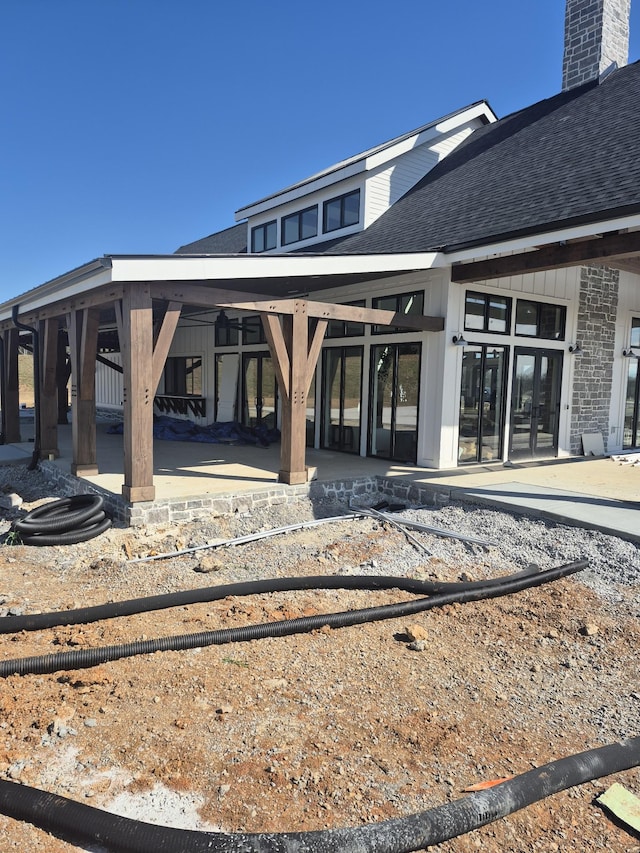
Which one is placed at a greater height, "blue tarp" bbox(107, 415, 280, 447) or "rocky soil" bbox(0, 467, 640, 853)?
"blue tarp" bbox(107, 415, 280, 447)

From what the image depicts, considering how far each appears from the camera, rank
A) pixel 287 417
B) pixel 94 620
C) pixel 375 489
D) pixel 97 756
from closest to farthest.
A: pixel 97 756 < pixel 94 620 < pixel 287 417 < pixel 375 489

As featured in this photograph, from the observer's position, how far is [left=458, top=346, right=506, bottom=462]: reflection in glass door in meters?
8.45

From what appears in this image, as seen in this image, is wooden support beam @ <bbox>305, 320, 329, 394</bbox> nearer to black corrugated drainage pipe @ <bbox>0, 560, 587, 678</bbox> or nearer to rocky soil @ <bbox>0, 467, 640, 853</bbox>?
rocky soil @ <bbox>0, 467, 640, 853</bbox>

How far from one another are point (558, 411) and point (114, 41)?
1263 centimetres

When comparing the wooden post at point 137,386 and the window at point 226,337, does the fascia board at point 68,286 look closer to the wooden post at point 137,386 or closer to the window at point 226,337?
the wooden post at point 137,386

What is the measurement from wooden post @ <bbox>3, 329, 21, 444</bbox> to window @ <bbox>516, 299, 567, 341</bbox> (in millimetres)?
Answer: 8981

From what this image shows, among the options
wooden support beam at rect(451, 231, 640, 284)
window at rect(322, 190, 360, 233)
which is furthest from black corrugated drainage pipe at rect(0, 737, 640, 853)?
window at rect(322, 190, 360, 233)

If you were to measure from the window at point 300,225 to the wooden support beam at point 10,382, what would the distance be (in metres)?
6.21

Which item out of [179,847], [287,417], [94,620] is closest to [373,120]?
[287,417]

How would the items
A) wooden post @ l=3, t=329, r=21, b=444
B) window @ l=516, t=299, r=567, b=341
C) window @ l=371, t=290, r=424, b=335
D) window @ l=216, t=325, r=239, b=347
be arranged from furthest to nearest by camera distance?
window @ l=216, t=325, r=239, b=347 < wooden post @ l=3, t=329, r=21, b=444 < window @ l=516, t=299, r=567, b=341 < window @ l=371, t=290, r=424, b=335

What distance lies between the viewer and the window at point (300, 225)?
12336 mm

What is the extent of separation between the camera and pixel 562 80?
11.4m

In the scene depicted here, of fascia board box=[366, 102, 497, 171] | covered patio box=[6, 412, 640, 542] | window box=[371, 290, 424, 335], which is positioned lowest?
covered patio box=[6, 412, 640, 542]

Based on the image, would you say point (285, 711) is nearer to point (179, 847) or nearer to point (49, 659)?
point (179, 847)
